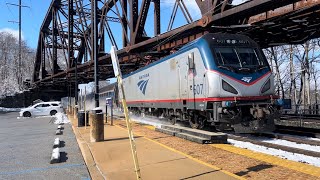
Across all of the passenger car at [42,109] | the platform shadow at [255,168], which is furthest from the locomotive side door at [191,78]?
the passenger car at [42,109]

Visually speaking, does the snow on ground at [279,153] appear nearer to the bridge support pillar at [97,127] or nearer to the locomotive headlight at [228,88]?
the locomotive headlight at [228,88]

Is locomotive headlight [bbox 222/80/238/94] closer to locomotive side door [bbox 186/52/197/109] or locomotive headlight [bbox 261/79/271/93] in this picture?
locomotive headlight [bbox 261/79/271/93]

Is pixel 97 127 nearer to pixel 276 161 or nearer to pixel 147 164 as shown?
pixel 147 164

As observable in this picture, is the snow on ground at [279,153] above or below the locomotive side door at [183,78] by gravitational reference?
below

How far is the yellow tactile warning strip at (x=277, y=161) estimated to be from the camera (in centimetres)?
739

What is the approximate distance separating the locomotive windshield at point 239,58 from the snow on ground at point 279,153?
271cm

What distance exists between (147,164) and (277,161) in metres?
2.94

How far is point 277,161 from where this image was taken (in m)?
8.41

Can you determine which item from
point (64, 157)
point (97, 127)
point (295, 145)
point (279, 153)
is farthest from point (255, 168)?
point (97, 127)

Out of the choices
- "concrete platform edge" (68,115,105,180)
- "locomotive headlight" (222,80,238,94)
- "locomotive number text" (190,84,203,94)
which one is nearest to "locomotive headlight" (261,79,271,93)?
"locomotive headlight" (222,80,238,94)

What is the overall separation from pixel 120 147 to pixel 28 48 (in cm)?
13375

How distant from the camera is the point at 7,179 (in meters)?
7.74

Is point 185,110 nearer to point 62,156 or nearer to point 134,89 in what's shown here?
point 62,156

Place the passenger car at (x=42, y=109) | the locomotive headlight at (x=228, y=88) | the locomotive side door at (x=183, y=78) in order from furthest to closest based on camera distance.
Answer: the passenger car at (x=42, y=109) < the locomotive side door at (x=183, y=78) < the locomotive headlight at (x=228, y=88)
